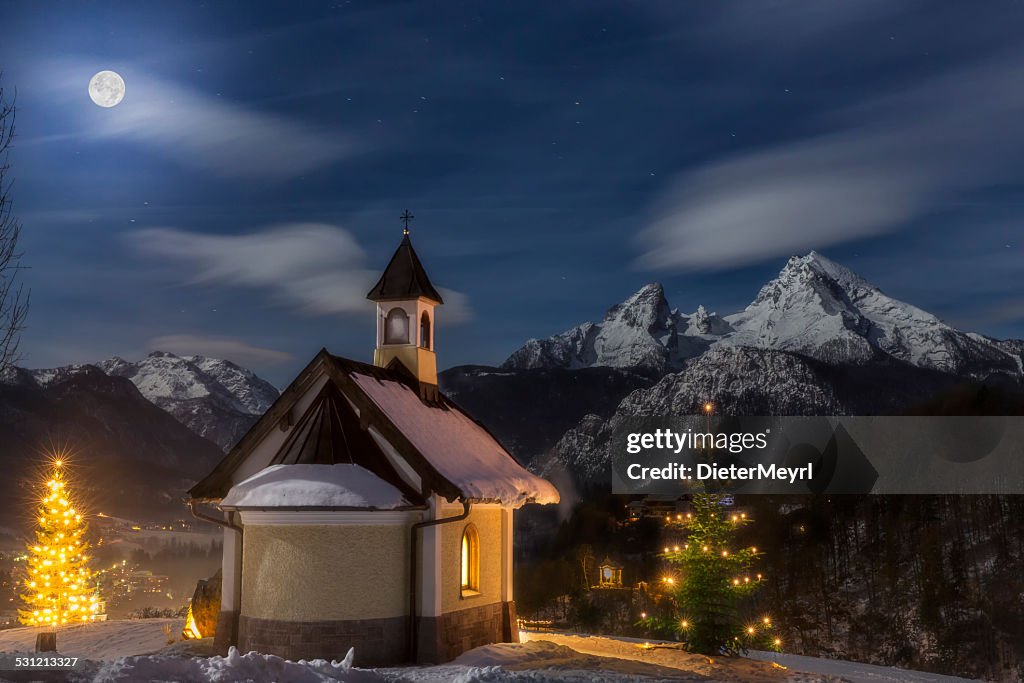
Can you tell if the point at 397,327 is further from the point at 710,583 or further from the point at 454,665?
the point at 710,583

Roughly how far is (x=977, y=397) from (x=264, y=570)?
281ft

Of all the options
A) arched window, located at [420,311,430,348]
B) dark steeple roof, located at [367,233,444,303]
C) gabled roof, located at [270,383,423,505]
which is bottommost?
gabled roof, located at [270,383,423,505]

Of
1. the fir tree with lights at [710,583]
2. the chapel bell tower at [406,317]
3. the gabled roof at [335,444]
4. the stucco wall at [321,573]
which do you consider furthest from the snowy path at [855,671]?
the chapel bell tower at [406,317]

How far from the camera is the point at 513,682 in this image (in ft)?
51.2

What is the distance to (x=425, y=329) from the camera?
26.1 meters

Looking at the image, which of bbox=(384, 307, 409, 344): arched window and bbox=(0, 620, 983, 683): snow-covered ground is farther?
bbox=(384, 307, 409, 344): arched window

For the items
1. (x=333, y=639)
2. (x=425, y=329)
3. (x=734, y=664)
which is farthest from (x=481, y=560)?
(x=425, y=329)

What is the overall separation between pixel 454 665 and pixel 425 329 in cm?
980

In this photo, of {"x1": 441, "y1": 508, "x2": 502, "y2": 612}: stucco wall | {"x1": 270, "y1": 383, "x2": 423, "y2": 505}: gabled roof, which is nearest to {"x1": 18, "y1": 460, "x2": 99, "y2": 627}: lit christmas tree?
{"x1": 270, "y1": 383, "x2": 423, "y2": 505}: gabled roof

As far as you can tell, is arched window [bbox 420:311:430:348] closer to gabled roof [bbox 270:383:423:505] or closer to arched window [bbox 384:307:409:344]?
arched window [bbox 384:307:409:344]

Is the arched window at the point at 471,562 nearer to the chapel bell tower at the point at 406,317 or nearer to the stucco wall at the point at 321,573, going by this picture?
the stucco wall at the point at 321,573

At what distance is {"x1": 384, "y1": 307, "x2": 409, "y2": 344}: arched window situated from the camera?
1009 inches

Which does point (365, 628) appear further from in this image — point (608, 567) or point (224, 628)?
point (608, 567)

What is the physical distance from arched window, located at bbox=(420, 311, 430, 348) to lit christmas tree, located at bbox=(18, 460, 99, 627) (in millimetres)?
17767
